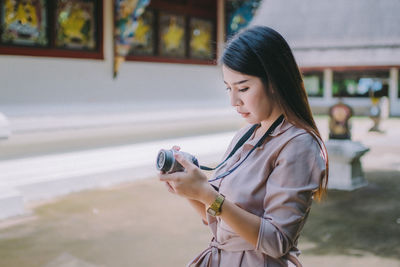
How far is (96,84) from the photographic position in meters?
7.21

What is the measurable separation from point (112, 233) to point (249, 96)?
3408mm

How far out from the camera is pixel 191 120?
8586 millimetres

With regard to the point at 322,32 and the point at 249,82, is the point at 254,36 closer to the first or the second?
the point at 249,82

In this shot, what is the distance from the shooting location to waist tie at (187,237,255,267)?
1.37 m

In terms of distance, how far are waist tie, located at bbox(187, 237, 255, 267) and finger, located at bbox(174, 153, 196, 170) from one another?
0.92 feet

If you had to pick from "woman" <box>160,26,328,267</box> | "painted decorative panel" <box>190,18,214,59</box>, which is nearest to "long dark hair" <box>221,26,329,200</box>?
"woman" <box>160,26,328,267</box>

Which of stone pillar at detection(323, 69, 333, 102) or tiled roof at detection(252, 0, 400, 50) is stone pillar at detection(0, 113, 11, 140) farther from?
stone pillar at detection(323, 69, 333, 102)

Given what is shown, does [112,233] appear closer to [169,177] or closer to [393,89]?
[169,177]

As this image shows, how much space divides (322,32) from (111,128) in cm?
1869

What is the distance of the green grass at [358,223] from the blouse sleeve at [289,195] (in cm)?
281

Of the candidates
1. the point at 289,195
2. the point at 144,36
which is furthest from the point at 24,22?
the point at 289,195

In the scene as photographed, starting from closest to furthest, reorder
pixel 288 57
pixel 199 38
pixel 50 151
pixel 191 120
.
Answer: pixel 288 57
pixel 50 151
pixel 191 120
pixel 199 38

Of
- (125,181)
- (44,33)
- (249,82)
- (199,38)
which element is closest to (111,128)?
(125,181)

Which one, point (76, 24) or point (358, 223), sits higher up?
point (76, 24)
